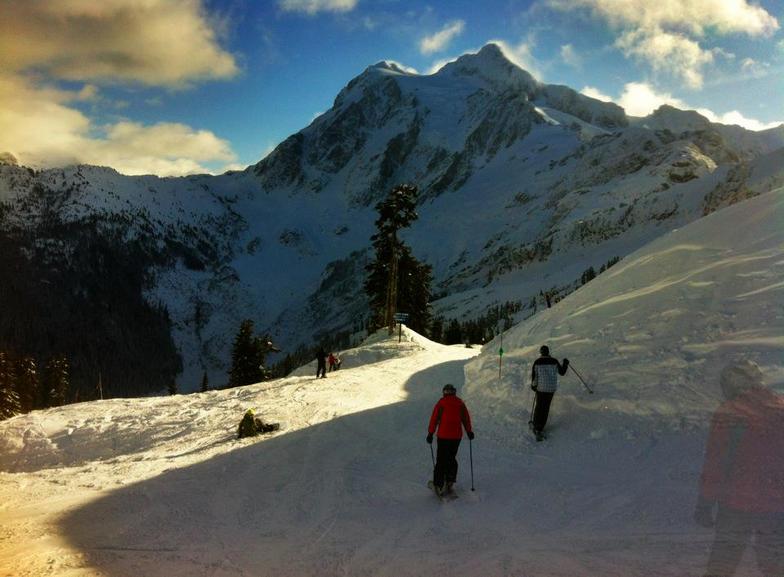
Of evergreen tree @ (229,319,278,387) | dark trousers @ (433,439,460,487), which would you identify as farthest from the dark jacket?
evergreen tree @ (229,319,278,387)

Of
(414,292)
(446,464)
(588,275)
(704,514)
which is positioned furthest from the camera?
(588,275)

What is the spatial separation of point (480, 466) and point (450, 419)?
2.32 meters

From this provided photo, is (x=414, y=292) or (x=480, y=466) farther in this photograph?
(x=414, y=292)

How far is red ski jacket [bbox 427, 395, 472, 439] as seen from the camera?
9242mm

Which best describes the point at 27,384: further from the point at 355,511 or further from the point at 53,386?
the point at 355,511

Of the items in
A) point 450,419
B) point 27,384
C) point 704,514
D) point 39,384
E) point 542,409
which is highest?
point 450,419

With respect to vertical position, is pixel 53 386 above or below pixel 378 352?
below

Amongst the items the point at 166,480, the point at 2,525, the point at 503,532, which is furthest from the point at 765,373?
the point at 2,525

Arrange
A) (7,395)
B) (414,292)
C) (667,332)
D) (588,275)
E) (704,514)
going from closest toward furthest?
(704,514)
(667,332)
(7,395)
(414,292)
(588,275)

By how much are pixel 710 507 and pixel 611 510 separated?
4.36ft

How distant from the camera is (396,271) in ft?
147

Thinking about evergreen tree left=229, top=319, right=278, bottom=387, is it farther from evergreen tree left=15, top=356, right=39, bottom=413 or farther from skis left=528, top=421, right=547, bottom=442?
skis left=528, top=421, right=547, bottom=442

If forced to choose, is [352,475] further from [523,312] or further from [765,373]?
[523,312]

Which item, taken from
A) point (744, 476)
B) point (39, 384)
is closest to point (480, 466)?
point (744, 476)
